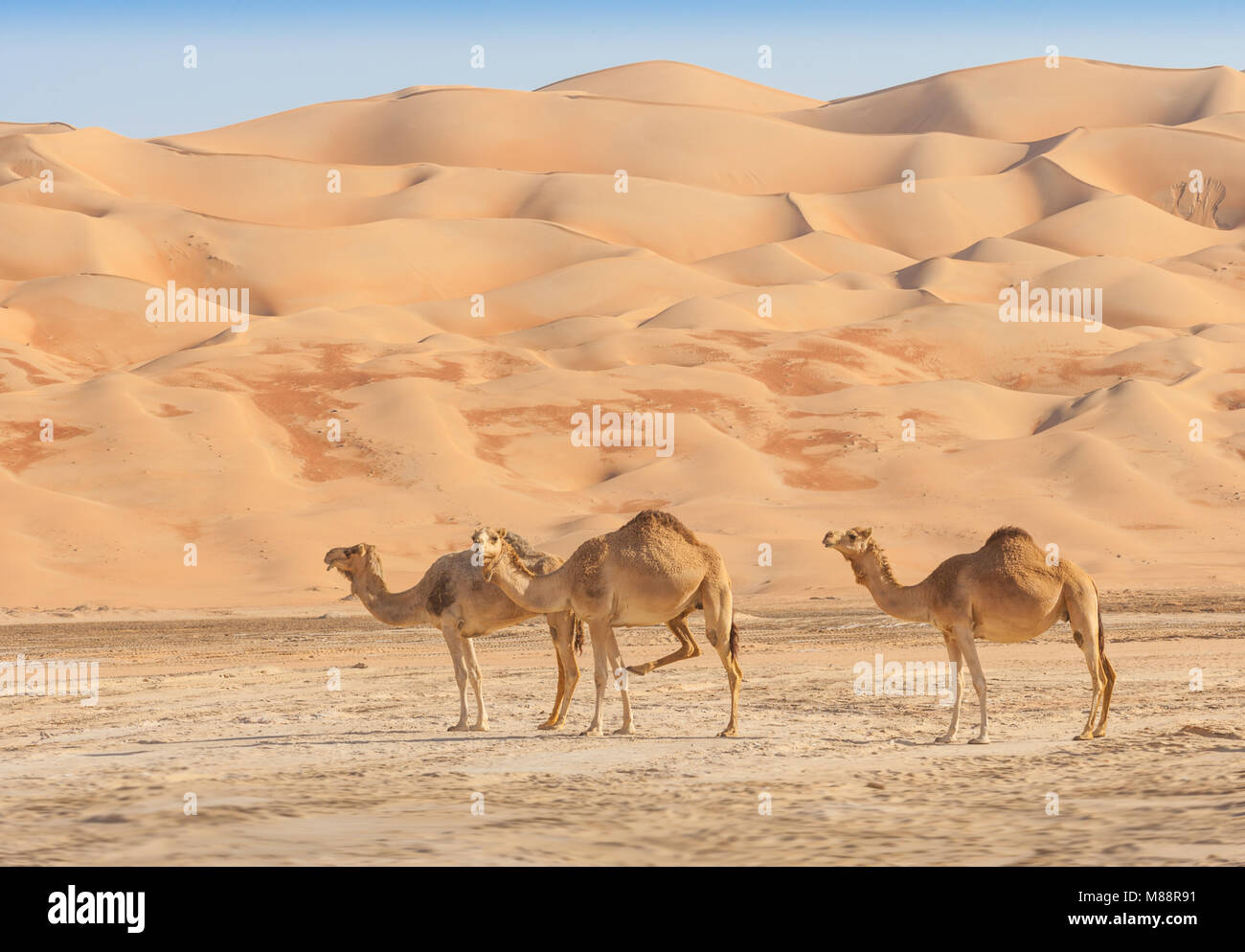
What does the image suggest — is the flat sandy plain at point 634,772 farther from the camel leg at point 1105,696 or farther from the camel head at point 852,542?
the camel head at point 852,542

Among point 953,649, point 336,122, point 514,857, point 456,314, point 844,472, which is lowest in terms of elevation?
point 514,857

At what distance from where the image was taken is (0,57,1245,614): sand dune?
4312 centimetres

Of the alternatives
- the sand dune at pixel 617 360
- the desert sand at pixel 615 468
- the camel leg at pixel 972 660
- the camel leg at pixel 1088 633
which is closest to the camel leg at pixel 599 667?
the desert sand at pixel 615 468

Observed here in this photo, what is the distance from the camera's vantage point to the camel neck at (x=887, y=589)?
532 inches

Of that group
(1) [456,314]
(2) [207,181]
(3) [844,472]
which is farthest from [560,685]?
(2) [207,181]

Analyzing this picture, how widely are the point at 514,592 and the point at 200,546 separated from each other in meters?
29.9

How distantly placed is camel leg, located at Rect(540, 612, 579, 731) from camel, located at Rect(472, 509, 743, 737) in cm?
32

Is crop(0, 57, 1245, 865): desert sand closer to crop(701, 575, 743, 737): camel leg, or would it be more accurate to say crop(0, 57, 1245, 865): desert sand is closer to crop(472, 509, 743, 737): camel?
crop(701, 575, 743, 737): camel leg

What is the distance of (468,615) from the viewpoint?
1427 centimetres

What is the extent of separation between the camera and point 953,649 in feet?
43.9

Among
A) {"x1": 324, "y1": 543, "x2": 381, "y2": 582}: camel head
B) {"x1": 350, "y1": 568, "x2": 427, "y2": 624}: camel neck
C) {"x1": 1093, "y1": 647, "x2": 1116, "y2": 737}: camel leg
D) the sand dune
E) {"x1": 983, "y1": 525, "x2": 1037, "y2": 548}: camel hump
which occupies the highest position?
the sand dune

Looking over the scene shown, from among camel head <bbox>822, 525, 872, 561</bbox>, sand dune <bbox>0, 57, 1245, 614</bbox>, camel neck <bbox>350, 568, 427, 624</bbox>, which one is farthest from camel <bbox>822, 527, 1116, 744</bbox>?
sand dune <bbox>0, 57, 1245, 614</bbox>

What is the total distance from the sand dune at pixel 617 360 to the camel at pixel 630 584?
A: 74.5ft
